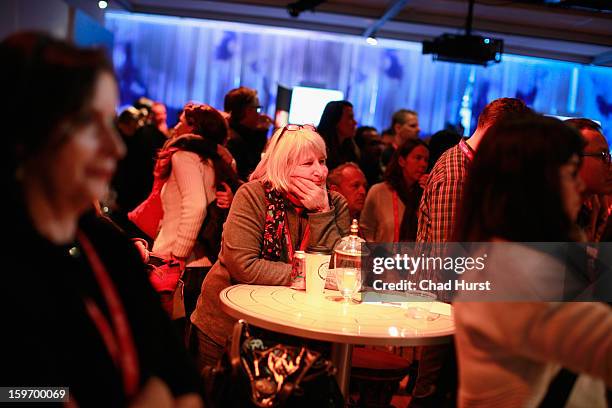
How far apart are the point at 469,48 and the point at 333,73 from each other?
4334mm

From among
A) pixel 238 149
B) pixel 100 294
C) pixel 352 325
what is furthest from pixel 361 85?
pixel 100 294

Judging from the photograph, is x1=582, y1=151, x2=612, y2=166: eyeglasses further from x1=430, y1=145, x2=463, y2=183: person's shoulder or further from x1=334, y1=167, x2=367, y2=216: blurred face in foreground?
x1=334, y1=167, x2=367, y2=216: blurred face in foreground

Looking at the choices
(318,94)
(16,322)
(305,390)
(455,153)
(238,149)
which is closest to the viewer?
(16,322)

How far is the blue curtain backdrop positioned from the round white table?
888 cm

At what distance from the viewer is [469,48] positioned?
26.2 feet

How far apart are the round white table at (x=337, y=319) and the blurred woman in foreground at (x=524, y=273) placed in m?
0.62

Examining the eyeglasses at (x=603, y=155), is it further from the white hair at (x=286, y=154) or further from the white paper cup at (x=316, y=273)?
the white paper cup at (x=316, y=273)

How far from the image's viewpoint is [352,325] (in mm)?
2338

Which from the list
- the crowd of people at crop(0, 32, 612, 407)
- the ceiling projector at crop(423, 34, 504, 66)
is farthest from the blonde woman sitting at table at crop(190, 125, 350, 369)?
the ceiling projector at crop(423, 34, 504, 66)

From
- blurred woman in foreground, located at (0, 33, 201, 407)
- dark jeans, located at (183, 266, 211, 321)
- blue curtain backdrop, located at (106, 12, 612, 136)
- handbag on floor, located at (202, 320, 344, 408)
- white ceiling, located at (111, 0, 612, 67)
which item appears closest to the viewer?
blurred woman in foreground, located at (0, 33, 201, 407)

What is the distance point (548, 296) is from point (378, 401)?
1.80m

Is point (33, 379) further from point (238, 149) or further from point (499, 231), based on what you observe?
point (238, 149)

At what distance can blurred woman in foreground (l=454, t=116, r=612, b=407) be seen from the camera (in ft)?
4.83

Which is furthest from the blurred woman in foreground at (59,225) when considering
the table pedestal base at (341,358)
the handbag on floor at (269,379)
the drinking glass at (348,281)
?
the drinking glass at (348,281)
